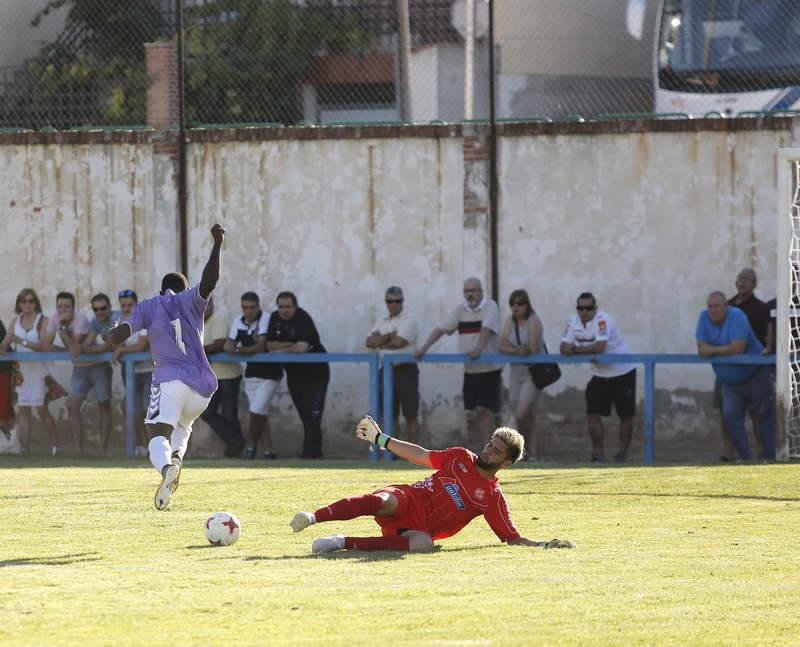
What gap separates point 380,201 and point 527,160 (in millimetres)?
1881

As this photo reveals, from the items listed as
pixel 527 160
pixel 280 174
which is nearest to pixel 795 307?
pixel 527 160

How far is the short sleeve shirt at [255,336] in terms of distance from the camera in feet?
60.1

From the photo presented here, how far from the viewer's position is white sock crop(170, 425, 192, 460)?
11414mm

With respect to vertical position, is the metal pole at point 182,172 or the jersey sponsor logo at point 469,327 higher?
the metal pole at point 182,172

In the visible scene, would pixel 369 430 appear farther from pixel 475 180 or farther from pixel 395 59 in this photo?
pixel 395 59

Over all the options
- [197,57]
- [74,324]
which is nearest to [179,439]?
[74,324]

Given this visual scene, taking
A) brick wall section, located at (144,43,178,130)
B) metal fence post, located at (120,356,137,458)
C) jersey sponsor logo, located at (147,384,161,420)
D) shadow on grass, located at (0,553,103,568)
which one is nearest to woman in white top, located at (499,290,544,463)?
metal fence post, located at (120,356,137,458)

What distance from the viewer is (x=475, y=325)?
58.6 ft

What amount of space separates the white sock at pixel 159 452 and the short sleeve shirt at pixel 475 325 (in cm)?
728

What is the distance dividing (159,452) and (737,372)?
7.79 metres

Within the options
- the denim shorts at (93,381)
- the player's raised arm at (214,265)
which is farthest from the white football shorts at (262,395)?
the player's raised arm at (214,265)

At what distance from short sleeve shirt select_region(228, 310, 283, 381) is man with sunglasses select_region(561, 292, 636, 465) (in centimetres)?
349

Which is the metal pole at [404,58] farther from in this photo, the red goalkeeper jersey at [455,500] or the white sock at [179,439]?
the red goalkeeper jersey at [455,500]

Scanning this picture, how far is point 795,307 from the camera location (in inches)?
648
